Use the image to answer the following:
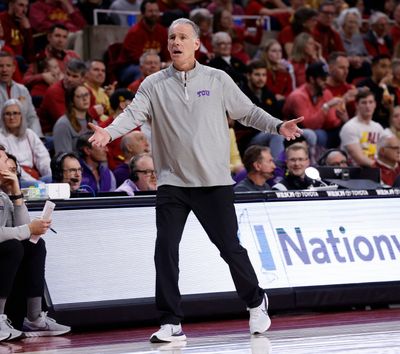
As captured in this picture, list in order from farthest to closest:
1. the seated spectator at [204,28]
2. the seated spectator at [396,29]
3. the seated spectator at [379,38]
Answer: the seated spectator at [396,29] < the seated spectator at [379,38] < the seated spectator at [204,28]

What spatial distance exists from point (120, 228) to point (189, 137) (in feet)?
4.69

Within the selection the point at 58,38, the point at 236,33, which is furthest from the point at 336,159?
the point at 236,33

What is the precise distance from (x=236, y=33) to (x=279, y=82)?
1.24 m

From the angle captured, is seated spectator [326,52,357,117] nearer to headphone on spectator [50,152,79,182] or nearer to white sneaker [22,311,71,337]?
headphone on spectator [50,152,79,182]

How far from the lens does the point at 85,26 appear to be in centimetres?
1420

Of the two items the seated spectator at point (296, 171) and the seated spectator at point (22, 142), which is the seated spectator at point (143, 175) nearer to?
the seated spectator at point (22, 142)

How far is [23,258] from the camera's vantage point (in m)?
7.08

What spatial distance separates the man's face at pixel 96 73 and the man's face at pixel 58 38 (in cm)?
66

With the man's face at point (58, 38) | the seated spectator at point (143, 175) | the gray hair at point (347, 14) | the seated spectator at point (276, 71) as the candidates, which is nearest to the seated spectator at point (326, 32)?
the gray hair at point (347, 14)

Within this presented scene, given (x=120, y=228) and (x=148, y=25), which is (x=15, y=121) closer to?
(x=120, y=228)

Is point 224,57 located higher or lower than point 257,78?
higher

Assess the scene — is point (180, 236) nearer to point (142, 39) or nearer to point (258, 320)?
point (258, 320)

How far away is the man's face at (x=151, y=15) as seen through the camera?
1364 centimetres

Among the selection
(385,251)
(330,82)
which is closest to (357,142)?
(330,82)
